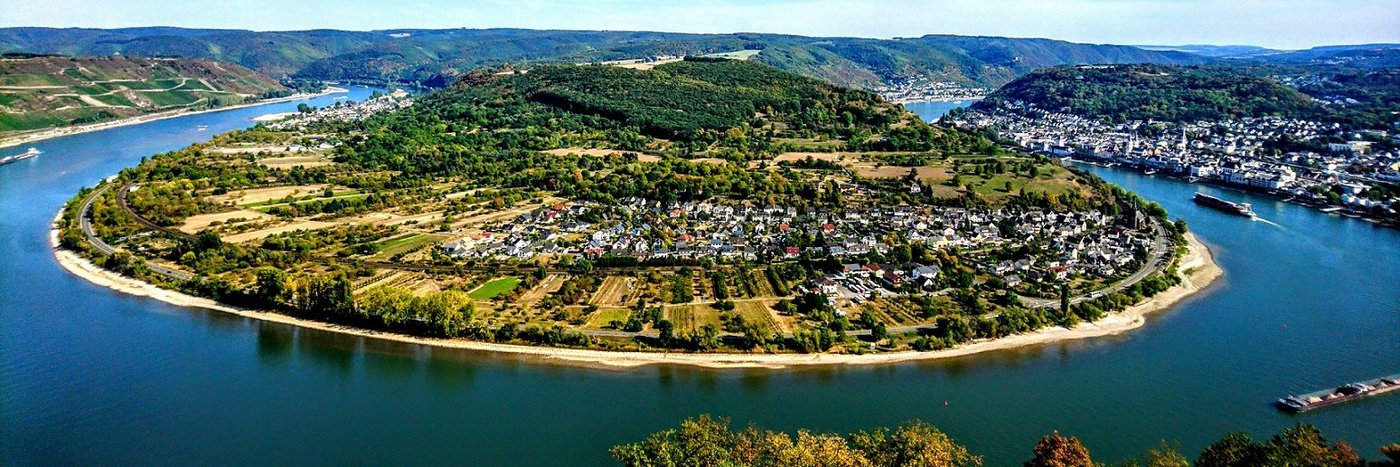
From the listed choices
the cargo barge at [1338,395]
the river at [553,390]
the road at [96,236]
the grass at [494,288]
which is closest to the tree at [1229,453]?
the river at [553,390]

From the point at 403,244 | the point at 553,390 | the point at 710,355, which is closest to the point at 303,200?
the point at 403,244

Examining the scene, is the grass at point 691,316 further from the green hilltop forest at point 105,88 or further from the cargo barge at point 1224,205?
the green hilltop forest at point 105,88

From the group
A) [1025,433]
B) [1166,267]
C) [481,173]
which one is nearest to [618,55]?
[481,173]

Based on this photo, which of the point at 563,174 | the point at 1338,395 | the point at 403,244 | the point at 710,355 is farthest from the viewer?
the point at 563,174

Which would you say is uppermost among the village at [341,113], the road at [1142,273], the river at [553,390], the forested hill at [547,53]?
the forested hill at [547,53]

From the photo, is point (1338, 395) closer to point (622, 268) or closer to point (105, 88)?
point (622, 268)
